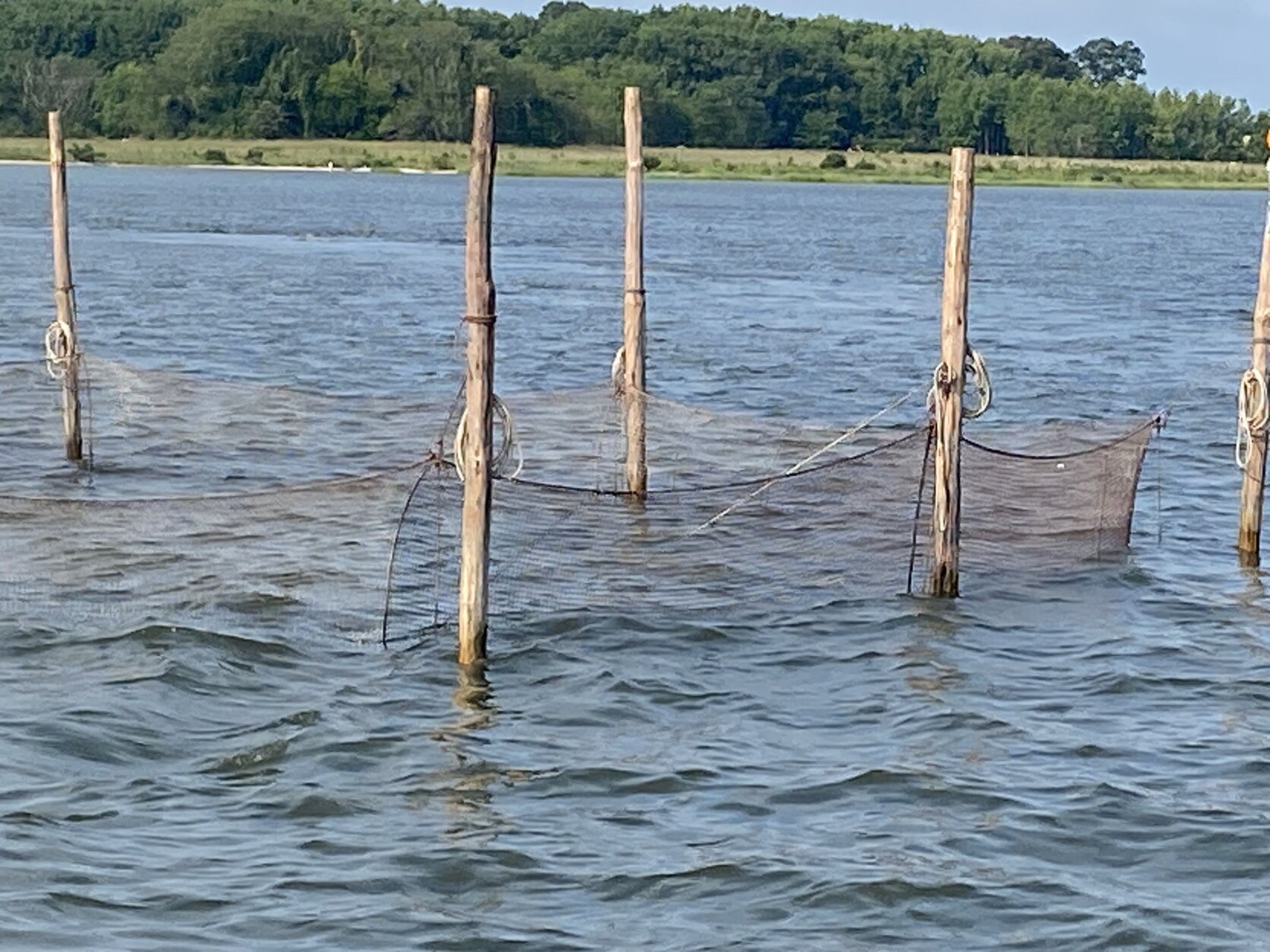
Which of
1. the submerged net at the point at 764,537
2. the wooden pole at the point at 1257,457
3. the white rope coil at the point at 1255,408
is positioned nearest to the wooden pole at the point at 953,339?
the submerged net at the point at 764,537

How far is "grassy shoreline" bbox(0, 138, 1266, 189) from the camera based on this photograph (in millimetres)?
148500

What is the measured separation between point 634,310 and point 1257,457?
529 centimetres

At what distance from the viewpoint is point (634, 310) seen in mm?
19094

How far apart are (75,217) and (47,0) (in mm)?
122341

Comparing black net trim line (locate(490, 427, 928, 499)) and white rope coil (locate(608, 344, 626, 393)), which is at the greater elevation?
white rope coil (locate(608, 344, 626, 393))

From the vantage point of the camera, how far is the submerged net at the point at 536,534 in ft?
52.4

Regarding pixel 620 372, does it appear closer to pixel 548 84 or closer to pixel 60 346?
pixel 60 346

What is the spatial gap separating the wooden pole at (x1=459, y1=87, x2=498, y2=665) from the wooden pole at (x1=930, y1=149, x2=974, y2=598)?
350cm

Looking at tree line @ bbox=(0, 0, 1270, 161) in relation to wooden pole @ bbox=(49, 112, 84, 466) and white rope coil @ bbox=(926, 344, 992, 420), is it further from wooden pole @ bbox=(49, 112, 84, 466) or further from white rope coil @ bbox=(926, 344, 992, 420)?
white rope coil @ bbox=(926, 344, 992, 420)

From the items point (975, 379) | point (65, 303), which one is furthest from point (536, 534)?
point (65, 303)

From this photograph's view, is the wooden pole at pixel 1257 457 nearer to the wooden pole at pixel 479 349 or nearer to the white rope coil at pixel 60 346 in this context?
the wooden pole at pixel 479 349

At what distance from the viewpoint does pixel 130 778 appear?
39.7ft

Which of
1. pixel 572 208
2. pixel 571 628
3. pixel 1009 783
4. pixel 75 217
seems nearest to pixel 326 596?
pixel 571 628

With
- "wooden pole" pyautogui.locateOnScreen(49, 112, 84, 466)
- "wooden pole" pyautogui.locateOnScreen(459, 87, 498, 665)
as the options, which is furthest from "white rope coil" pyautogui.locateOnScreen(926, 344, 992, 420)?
"wooden pole" pyautogui.locateOnScreen(49, 112, 84, 466)
